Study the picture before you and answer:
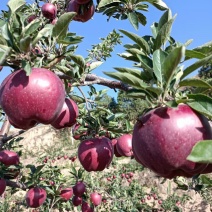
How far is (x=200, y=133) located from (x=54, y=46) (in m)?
0.61

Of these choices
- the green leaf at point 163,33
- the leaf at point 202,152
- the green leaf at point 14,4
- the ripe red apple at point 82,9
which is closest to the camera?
the leaf at point 202,152

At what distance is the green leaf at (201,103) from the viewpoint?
0.76m

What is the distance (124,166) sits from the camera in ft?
32.5

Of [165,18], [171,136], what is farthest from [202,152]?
[165,18]

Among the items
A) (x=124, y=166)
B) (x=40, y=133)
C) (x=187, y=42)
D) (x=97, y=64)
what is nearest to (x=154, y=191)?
(x=124, y=166)

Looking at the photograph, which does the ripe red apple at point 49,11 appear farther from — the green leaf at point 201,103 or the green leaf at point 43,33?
the green leaf at point 201,103

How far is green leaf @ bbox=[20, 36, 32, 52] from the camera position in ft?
2.96

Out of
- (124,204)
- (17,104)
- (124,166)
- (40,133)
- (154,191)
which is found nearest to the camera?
(17,104)

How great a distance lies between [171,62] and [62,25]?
0.43 m

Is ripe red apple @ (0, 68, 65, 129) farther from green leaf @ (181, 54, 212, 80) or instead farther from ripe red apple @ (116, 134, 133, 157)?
ripe red apple @ (116, 134, 133, 157)

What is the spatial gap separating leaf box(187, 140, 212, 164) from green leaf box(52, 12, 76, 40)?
1.85 feet

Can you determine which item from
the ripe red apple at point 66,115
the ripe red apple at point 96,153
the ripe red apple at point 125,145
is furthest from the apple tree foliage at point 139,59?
the ripe red apple at point 125,145

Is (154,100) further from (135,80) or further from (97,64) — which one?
(97,64)

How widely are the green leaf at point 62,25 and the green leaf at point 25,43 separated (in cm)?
14
